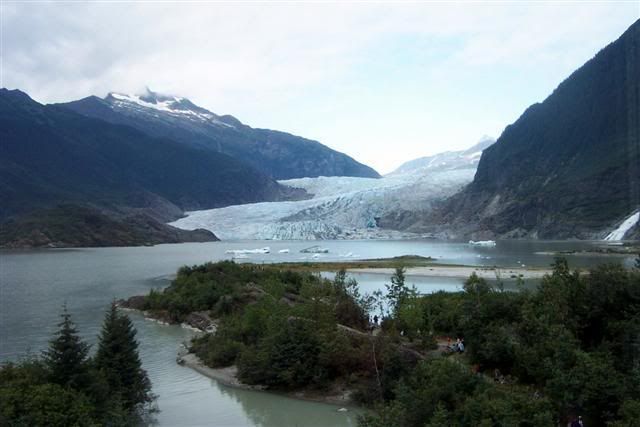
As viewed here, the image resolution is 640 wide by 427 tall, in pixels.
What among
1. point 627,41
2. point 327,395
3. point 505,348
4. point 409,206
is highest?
point 627,41

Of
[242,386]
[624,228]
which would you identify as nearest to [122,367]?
[242,386]

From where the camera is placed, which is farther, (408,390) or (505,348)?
(505,348)

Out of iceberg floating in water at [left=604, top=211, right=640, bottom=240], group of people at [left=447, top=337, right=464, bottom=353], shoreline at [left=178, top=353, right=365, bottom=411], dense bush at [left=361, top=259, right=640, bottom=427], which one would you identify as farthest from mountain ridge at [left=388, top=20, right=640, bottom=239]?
shoreline at [left=178, top=353, right=365, bottom=411]

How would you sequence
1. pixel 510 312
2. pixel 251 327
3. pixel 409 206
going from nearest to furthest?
pixel 510 312 < pixel 251 327 < pixel 409 206

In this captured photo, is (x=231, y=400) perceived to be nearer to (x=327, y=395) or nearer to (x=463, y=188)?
(x=327, y=395)

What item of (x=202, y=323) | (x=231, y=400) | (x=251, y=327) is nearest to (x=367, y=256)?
(x=202, y=323)

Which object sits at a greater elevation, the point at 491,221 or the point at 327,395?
the point at 491,221

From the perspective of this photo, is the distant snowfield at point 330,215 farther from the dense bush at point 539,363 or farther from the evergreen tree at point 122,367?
the evergreen tree at point 122,367
